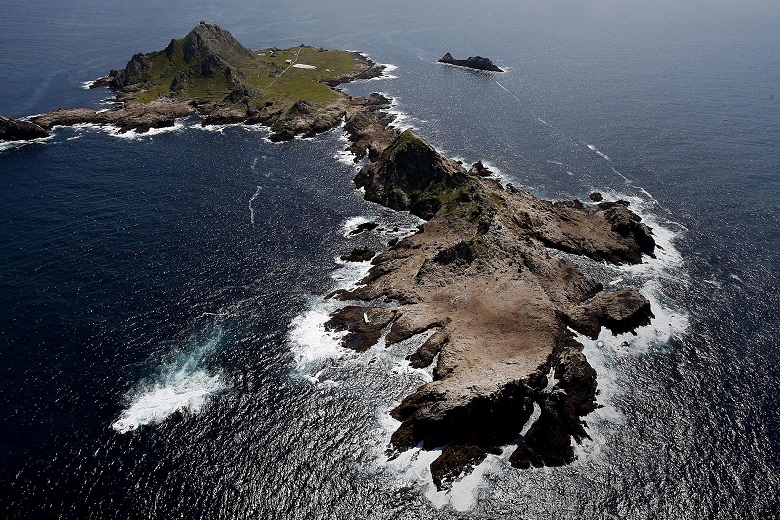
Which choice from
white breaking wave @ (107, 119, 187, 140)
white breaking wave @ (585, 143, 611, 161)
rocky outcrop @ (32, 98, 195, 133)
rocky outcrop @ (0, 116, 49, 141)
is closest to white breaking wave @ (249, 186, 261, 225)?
white breaking wave @ (107, 119, 187, 140)

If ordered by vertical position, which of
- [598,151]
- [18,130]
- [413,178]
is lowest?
[18,130]

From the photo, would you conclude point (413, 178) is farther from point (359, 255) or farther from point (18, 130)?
point (18, 130)

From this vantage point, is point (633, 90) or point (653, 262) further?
point (633, 90)

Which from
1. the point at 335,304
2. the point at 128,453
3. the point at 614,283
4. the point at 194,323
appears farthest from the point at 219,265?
the point at 614,283

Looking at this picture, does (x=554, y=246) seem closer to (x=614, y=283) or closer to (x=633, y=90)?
(x=614, y=283)

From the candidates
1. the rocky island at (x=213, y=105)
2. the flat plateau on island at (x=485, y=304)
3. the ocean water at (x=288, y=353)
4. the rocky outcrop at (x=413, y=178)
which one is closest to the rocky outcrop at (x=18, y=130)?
the rocky island at (x=213, y=105)

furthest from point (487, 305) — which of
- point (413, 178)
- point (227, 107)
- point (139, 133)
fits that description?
point (227, 107)

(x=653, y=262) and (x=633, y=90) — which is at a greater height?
(x=633, y=90)
